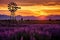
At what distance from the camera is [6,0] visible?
10.8 feet

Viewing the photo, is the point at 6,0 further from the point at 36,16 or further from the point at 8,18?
the point at 36,16

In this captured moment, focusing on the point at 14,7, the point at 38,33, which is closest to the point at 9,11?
the point at 14,7

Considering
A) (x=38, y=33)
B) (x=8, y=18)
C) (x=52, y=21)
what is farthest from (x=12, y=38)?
(x=52, y=21)

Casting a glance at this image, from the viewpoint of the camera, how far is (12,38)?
2.57m

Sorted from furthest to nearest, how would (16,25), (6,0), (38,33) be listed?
(6,0) < (16,25) < (38,33)

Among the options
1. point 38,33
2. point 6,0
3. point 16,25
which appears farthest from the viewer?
point 6,0

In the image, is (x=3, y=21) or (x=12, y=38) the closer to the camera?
(x=12, y=38)

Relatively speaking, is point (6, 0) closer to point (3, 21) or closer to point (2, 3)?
point (2, 3)

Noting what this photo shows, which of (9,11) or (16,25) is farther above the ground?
(9,11)

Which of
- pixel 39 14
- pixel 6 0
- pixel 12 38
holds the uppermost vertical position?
pixel 6 0

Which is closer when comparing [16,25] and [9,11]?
[16,25]

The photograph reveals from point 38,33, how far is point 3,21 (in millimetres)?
968

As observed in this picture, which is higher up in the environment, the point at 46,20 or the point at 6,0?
the point at 6,0

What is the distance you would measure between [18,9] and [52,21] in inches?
25.0
